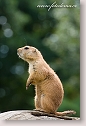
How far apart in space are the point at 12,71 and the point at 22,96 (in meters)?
0.27

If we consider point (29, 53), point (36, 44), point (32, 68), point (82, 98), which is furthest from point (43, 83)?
Answer: point (36, 44)

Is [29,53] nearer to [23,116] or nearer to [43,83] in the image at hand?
[43,83]

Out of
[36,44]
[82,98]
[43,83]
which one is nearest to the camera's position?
[43,83]

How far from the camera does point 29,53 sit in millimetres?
4207

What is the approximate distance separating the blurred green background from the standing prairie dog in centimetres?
17

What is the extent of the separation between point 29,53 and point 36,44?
42cm

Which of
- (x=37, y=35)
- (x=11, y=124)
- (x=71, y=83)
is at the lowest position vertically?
(x=11, y=124)

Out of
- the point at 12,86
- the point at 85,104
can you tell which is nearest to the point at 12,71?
the point at 12,86

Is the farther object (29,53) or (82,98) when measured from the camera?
(82,98)

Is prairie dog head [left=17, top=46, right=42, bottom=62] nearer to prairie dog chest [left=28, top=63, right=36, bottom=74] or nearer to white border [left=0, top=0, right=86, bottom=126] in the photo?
prairie dog chest [left=28, top=63, right=36, bottom=74]

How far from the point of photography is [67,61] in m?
4.68

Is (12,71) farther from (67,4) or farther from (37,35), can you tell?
(67,4)

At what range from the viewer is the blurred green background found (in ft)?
14.8

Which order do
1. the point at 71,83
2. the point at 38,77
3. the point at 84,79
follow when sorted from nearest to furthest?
the point at 38,77
the point at 84,79
the point at 71,83
